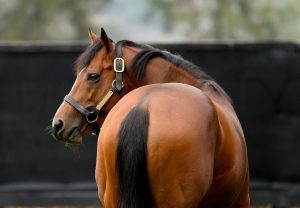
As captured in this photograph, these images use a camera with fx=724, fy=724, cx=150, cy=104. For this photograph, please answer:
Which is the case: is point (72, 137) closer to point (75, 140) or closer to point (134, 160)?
point (75, 140)

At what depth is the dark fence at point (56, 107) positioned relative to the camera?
316 inches

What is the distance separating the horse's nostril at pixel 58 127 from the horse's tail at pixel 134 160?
3.55ft

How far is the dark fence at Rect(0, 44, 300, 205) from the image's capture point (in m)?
8.02

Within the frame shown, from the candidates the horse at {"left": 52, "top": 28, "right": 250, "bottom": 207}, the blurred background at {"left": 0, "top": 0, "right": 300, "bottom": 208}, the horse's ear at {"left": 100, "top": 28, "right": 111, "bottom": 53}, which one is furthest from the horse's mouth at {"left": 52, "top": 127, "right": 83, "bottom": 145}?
the blurred background at {"left": 0, "top": 0, "right": 300, "bottom": 208}

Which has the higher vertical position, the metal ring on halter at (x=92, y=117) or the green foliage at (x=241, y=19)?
the metal ring on halter at (x=92, y=117)

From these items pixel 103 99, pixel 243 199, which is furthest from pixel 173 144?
pixel 243 199

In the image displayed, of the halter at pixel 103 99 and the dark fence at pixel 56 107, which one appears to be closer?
the halter at pixel 103 99

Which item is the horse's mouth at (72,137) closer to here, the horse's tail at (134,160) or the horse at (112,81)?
the horse at (112,81)

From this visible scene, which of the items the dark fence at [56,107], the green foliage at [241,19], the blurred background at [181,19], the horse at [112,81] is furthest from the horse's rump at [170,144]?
the green foliage at [241,19]

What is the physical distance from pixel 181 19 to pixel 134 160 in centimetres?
3287

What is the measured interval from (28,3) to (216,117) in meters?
32.6

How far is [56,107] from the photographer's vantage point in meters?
8.02

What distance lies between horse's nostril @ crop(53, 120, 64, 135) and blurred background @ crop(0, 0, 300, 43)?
88.9 ft

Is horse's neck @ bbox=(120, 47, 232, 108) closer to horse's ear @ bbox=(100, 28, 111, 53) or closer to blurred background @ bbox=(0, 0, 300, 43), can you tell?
horse's ear @ bbox=(100, 28, 111, 53)
